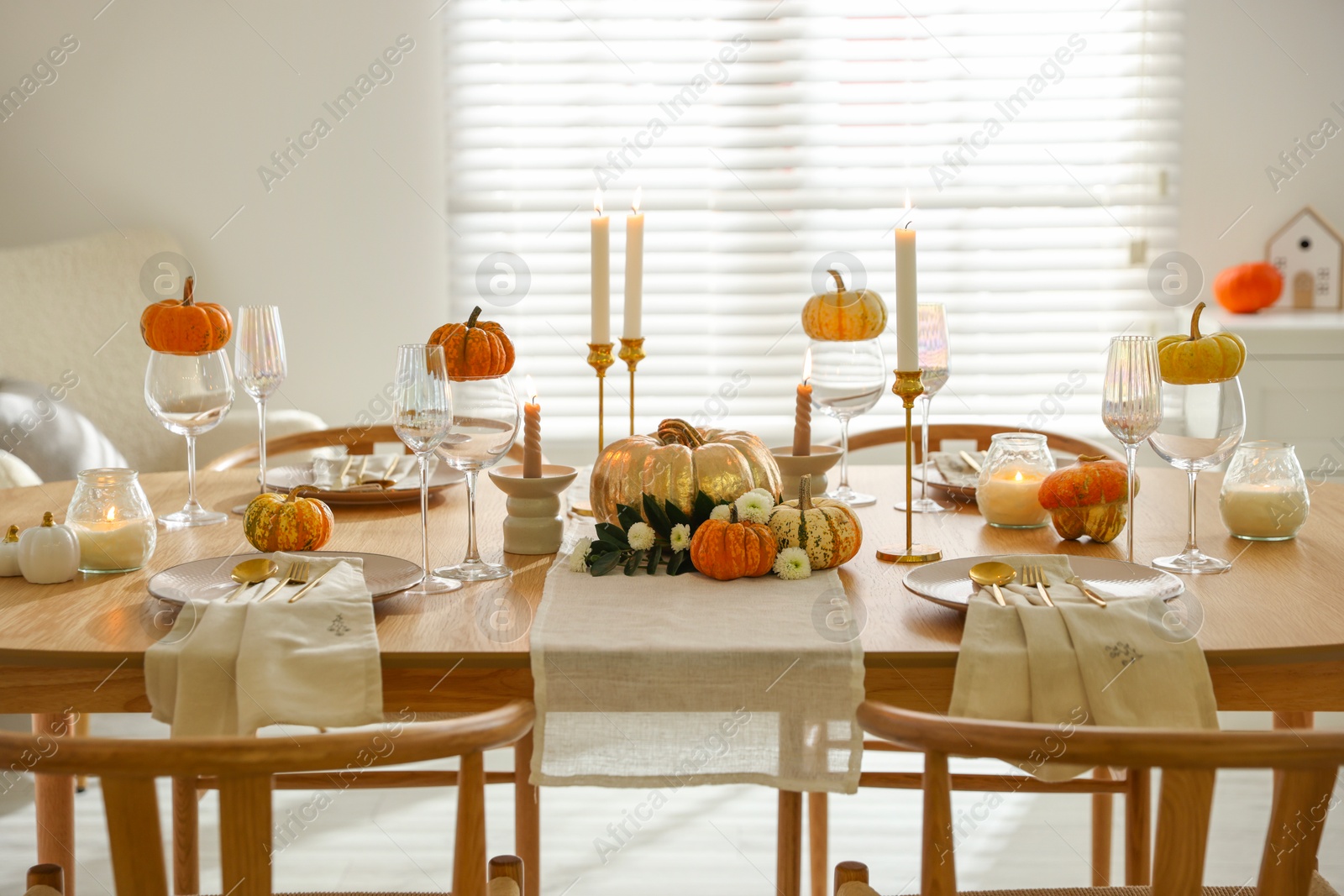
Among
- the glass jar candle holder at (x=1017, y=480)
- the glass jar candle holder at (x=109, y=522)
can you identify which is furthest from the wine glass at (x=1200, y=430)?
the glass jar candle holder at (x=109, y=522)

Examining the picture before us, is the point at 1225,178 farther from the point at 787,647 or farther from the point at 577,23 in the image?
the point at 787,647

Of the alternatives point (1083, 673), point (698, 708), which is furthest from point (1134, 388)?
point (698, 708)

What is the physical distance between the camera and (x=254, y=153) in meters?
3.41

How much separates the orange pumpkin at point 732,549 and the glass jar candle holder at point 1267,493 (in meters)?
0.60

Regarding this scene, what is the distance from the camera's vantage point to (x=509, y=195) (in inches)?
137

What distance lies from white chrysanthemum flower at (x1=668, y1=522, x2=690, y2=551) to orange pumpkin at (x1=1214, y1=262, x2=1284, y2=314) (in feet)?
8.24

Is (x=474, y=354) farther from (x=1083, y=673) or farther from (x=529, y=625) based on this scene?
(x=1083, y=673)

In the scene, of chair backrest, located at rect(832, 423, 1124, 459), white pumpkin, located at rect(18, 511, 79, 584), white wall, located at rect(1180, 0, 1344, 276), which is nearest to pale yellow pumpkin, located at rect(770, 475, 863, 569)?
white pumpkin, located at rect(18, 511, 79, 584)

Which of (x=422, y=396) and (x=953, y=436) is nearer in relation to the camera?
(x=422, y=396)

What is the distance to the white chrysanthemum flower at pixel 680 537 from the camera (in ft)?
4.26

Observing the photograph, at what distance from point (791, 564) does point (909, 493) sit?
6.1 inches

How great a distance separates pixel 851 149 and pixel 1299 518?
7.31 ft

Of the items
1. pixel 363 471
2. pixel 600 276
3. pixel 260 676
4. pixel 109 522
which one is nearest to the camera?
pixel 260 676

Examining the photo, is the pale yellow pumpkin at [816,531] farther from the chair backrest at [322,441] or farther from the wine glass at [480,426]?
the chair backrest at [322,441]
